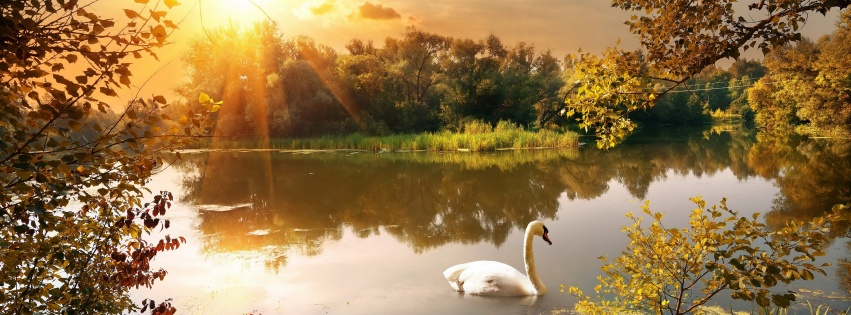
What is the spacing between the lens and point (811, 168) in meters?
16.6

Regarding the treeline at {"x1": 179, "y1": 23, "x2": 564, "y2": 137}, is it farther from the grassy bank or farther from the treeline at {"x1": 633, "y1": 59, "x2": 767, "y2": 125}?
the treeline at {"x1": 633, "y1": 59, "x2": 767, "y2": 125}

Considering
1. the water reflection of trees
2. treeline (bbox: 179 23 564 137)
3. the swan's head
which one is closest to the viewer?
the swan's head

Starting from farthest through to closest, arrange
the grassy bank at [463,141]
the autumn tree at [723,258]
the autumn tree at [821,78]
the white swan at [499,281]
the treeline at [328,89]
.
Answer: the treeline at [328,89] < the grassy bank at [463,141] < the autumn tree at [821,78] < the white swan at [499,281] < the autumn tree at [723,258]

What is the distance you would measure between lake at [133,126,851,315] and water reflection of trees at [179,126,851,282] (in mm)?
62

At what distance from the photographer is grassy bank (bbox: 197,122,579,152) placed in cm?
2725

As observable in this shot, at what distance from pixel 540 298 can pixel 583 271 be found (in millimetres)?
1187

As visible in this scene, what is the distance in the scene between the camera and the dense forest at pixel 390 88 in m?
30.6

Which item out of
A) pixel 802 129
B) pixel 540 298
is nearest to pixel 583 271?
pixel 540 298

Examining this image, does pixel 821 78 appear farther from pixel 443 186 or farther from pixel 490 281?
pixel 490 281

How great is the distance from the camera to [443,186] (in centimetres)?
1520

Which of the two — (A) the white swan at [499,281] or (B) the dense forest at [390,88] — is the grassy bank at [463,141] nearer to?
(B) the dense forest at [390,88]

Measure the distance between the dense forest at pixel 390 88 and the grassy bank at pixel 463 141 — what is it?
7.60ft

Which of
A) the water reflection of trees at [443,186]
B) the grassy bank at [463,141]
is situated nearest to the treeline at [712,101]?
the grassy bank at [463,141]

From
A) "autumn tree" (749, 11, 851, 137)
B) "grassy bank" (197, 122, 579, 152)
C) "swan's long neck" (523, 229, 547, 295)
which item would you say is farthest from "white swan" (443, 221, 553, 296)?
"autumn tree" (749, 11, 851, 137)
